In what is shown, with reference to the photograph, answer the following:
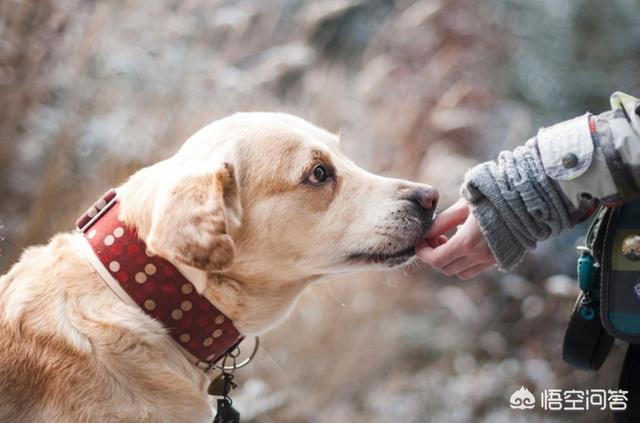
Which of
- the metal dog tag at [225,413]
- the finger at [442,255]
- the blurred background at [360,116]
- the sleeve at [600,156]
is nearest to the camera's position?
the sleeve at [600,156]

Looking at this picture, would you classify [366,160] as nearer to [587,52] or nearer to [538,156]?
[587,52]

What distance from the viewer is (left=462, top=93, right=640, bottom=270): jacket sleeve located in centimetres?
143

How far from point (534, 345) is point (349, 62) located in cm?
178

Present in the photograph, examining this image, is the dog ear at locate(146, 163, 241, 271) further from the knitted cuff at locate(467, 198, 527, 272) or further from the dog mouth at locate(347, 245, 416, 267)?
the knitted cuff at locate(467, 198, 527, 272)

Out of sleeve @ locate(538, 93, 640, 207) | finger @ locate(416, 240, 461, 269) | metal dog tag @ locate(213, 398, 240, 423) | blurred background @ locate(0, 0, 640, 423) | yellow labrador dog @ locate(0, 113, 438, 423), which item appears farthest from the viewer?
blurred background @ locate(0, 0, 640, 423)

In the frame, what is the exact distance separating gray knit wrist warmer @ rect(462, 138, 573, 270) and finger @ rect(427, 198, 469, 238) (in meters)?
0.20

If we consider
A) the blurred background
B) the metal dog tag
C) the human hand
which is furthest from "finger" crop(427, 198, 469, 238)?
the blurred background

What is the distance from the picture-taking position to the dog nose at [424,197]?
1825 millimetres

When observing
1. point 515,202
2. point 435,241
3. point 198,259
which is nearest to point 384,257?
point 435,241

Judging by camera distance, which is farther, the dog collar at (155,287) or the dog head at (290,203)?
the dog head at (290,203)

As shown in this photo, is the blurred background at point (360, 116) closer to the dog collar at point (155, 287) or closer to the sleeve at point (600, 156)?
the dog collar at point (155, 287)

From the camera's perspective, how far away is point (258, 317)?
1.77m

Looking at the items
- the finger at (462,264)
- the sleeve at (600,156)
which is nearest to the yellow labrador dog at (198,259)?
the finger at (462,264)

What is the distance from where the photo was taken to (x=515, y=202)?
1520 mm
